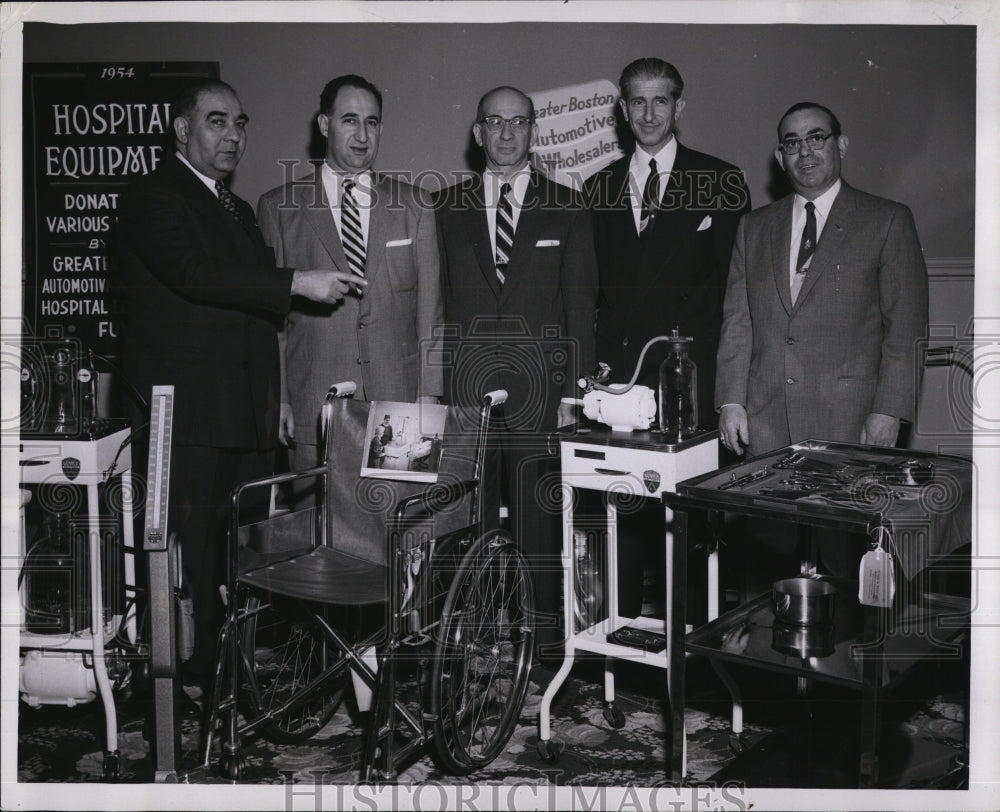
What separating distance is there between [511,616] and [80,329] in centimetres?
192

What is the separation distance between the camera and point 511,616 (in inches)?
145

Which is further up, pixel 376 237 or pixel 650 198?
pixel 650 198

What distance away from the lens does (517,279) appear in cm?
387

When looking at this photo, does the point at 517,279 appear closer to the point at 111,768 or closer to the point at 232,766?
the point at 232,766

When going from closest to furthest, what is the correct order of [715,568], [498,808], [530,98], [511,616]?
[498,808] → [715,568] → [511,616] → [530,98]

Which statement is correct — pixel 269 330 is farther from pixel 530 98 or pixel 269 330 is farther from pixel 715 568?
pixel 715 568

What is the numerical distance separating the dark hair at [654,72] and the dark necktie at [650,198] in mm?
262

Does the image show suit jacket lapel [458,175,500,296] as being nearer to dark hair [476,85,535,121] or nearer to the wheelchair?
dark hair [476,85,535,121]

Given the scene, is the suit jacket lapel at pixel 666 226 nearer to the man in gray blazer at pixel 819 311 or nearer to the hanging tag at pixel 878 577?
the man in gray blazer at pixel 819 311

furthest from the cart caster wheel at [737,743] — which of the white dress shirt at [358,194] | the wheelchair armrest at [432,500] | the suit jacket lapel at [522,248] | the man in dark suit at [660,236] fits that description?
the white dress shirt at [358,194]

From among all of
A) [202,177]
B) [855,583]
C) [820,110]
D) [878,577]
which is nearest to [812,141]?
[820,110]

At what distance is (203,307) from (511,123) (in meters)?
1.24

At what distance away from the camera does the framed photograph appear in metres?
3.42

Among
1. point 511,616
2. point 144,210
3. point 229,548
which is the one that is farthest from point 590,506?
point 144,210
